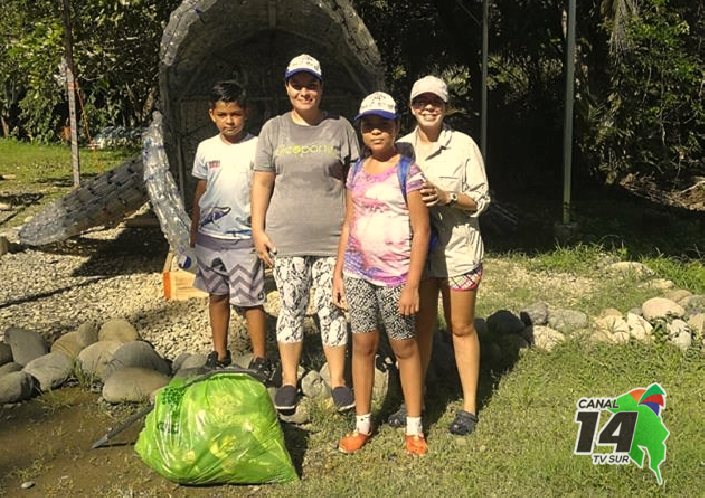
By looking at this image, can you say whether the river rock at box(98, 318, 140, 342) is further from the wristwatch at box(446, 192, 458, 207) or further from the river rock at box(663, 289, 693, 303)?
the river rock at box(663, 289, 693, 303)

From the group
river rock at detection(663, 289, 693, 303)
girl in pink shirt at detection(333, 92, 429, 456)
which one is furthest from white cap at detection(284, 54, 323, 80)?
river rock at detection(663, 289, 693, 303)

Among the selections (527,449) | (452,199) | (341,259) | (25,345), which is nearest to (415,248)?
(452,199)

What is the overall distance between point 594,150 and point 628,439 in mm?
7879

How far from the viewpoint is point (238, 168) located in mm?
4125

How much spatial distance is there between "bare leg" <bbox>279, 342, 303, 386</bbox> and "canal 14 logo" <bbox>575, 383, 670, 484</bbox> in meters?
1.38

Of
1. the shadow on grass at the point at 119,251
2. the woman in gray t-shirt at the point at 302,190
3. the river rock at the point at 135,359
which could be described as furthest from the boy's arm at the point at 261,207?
the shadow on grass at the point at 119,251

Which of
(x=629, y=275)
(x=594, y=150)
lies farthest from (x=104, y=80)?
(x=629, y=275)

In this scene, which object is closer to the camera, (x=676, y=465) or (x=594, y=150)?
(x=676, y=465)

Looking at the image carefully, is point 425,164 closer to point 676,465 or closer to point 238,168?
point 238,168

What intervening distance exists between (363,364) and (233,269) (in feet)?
3.22

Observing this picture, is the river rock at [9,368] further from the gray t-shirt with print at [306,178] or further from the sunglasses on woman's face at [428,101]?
the sunglasses on woman's face at [428,101]

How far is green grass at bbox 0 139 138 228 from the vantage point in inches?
436

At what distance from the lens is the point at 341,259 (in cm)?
361

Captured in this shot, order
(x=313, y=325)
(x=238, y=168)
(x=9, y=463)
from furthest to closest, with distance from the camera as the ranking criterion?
1. (x=313, y=325)
2. (x=238, y=168)
3. (x=9, y=463)
